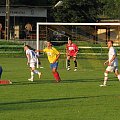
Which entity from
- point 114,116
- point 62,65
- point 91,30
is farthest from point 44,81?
point 91,30

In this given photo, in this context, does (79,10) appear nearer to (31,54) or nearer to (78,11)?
(78,11)

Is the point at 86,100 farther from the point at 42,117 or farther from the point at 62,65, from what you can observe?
the point at 62,65

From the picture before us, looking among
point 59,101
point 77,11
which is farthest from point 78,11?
point 59,101

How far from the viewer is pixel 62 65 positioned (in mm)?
39031

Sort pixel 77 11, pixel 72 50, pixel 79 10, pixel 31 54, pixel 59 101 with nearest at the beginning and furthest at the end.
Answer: pixel 59 101, pixel 31 54, pixel 72 50, pixel 77 11, pixel 79 10

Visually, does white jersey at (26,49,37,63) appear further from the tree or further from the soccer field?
the tree

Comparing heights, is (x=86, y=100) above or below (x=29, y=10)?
below

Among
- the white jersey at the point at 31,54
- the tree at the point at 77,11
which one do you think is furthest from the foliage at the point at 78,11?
the white jersey at the point at 31,54

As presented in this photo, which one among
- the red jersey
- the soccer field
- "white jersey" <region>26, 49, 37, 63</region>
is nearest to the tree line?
the red jersey

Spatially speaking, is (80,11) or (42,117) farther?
(80,11)

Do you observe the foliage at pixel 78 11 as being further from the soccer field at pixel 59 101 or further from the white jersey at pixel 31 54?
the soccer field at pixel 59 101

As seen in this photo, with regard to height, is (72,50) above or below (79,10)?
below

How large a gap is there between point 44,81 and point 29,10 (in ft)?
168

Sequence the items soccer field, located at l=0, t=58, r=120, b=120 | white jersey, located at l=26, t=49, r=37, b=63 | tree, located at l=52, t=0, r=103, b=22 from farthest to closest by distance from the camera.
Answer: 1. tree, located at l=52, t=0, r=103, b=22
2. white jersey, located at l=26, t=49, r=37, b=63
3. soccer field, located at l=0, t=58, r=120, b=120
